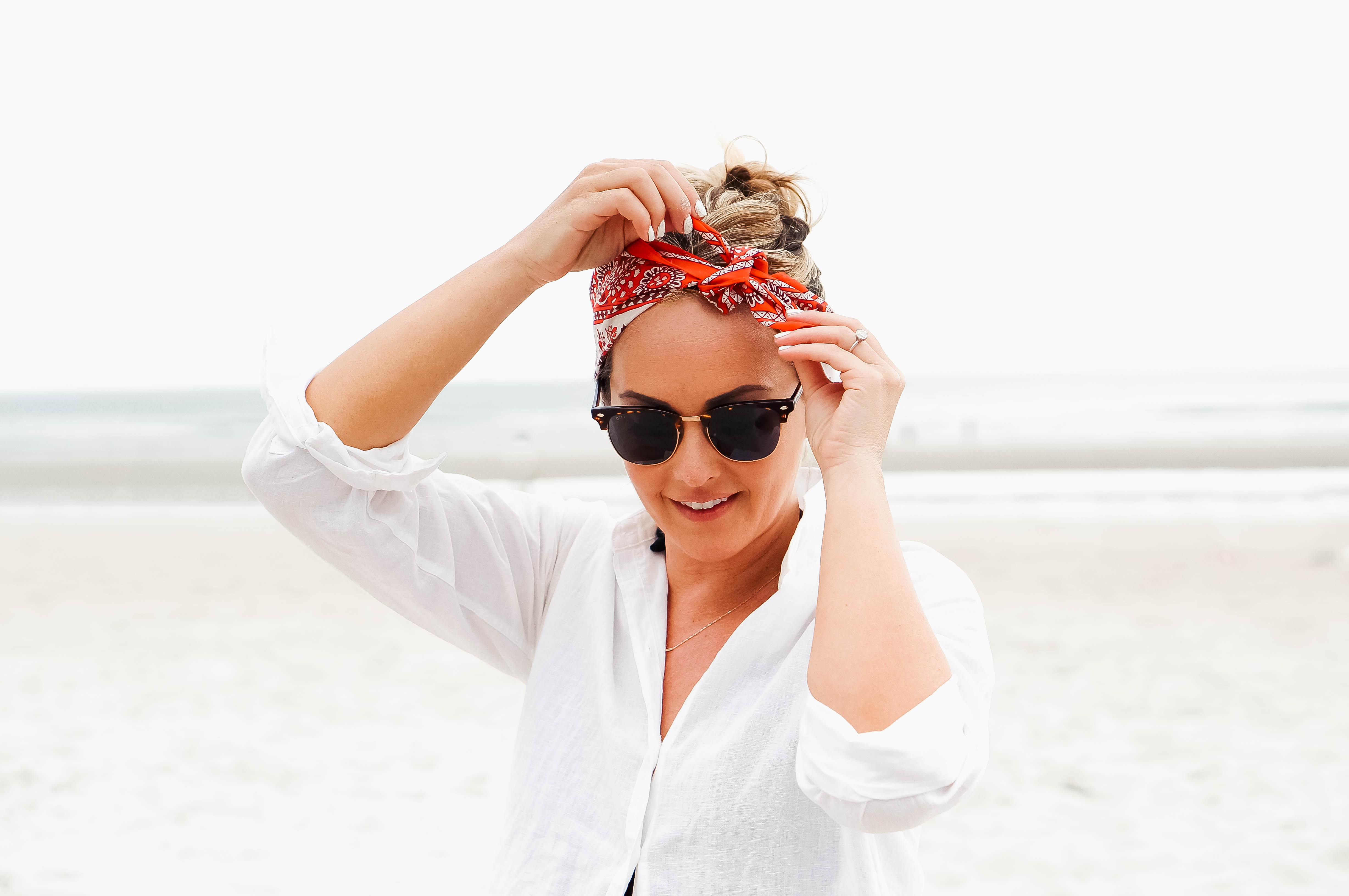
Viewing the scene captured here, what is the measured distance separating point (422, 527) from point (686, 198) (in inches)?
25.3

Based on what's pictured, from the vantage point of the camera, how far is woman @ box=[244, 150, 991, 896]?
1.24 meters

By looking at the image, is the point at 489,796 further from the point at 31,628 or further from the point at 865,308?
the point at 865,308

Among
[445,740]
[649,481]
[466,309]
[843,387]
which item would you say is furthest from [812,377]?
[445,740]

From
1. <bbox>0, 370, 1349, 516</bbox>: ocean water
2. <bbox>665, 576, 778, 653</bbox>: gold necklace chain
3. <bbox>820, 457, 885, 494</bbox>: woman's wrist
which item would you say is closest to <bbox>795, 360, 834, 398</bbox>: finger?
<bbox>820, 457, 885, 494</bbox>: woman's wrist

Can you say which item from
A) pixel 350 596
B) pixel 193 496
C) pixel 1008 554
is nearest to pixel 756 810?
pixel 350 596

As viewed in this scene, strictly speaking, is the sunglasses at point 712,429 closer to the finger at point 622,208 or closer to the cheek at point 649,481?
the cheek at point 649,481

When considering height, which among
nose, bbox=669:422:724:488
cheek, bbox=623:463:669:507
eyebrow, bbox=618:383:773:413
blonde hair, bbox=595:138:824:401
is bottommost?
cheek, bbox=623:463:669:507

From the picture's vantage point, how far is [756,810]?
4.38ft

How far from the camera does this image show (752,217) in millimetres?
1589

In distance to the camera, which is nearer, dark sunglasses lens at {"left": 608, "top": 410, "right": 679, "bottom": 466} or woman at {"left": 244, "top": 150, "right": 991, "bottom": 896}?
woman at {"left": 244, "top": 150, "right": 991, "bottom": 896}

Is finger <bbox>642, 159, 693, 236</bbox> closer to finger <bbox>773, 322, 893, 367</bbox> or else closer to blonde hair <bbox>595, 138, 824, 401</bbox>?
blonde hair <bbox>595, 138, 824, 401</bbox>

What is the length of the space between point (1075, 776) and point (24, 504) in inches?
423

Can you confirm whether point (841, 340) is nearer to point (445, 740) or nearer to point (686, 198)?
point (686, 198)

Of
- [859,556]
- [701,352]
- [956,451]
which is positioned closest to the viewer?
[859,556]
